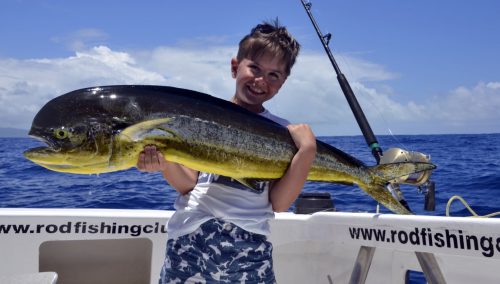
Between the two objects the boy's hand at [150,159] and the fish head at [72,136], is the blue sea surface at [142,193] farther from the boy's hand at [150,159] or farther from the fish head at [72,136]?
the fish head at [72,136]

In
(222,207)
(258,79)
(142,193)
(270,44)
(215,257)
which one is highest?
(270,44)

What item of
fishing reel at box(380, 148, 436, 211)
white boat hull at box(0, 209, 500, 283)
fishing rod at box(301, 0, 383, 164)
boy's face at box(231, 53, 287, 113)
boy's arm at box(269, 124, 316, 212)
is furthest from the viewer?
fishing rod at box(301, 0, 383, 164)

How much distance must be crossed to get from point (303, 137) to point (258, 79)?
0.36m

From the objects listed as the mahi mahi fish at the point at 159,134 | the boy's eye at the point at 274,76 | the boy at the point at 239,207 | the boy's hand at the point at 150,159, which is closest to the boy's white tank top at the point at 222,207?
the boy at the point at 239,207

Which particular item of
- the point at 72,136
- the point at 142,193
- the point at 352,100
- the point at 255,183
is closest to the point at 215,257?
the point at 255,183

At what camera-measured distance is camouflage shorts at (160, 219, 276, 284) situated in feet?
6.73

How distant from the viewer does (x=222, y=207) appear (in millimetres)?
2121

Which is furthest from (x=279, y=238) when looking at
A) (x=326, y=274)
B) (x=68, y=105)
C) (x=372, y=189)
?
(x=68, y=105)

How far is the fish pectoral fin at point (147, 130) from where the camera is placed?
1.73 m

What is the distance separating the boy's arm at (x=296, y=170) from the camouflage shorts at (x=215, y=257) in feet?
0.72

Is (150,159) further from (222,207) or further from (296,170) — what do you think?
(296,170)

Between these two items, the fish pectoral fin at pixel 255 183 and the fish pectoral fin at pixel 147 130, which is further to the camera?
the fish pectoral fin at pixel 255 183

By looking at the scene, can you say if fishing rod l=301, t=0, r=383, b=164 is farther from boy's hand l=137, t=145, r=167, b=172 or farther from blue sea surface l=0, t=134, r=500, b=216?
blue sea surface l=0, t=134, r=500, b=216

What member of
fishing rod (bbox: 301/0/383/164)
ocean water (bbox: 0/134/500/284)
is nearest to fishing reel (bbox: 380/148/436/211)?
fishing rod (bbox: 301/0/383/164)
